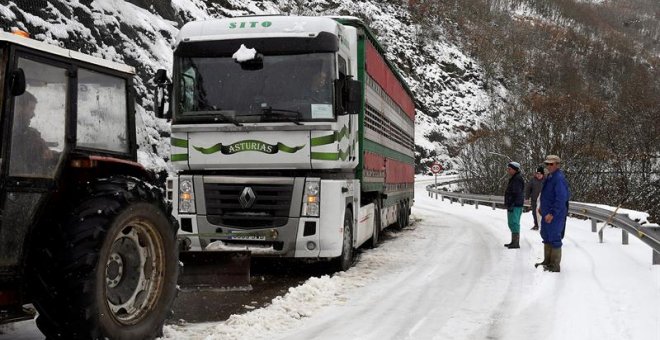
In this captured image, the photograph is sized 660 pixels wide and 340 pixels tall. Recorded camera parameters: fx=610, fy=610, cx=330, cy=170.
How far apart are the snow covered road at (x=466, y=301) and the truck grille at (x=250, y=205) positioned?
1.00 m

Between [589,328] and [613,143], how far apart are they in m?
32.5

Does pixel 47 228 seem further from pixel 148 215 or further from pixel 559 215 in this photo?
pixel 559 215

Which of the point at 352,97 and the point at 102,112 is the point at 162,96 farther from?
the point at 102,112

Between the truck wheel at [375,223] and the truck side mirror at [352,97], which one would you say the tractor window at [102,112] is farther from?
the truck wheel at [375,223]

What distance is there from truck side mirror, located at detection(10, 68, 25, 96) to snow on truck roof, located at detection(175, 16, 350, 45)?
457cm

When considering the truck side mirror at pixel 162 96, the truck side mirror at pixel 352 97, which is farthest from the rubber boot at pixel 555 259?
the truck side mirror at pixel 162 96

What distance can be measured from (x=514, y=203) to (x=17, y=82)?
10239mm

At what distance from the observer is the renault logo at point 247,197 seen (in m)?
7.96

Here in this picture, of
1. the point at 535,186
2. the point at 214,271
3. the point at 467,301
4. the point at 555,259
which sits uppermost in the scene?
the point at 535,186

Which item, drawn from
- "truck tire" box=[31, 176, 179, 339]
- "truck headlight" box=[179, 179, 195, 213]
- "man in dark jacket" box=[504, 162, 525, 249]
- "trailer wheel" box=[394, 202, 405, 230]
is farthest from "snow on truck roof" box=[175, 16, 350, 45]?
"trailer wheel" box=[394, 202, 405, 230]

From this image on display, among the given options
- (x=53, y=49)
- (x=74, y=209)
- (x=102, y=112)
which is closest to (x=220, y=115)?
(x=102, y=112)

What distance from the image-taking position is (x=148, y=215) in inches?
182

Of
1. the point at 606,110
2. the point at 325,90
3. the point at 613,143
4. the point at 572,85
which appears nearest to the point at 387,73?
the point at 325,90

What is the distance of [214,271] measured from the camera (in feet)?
21.2
